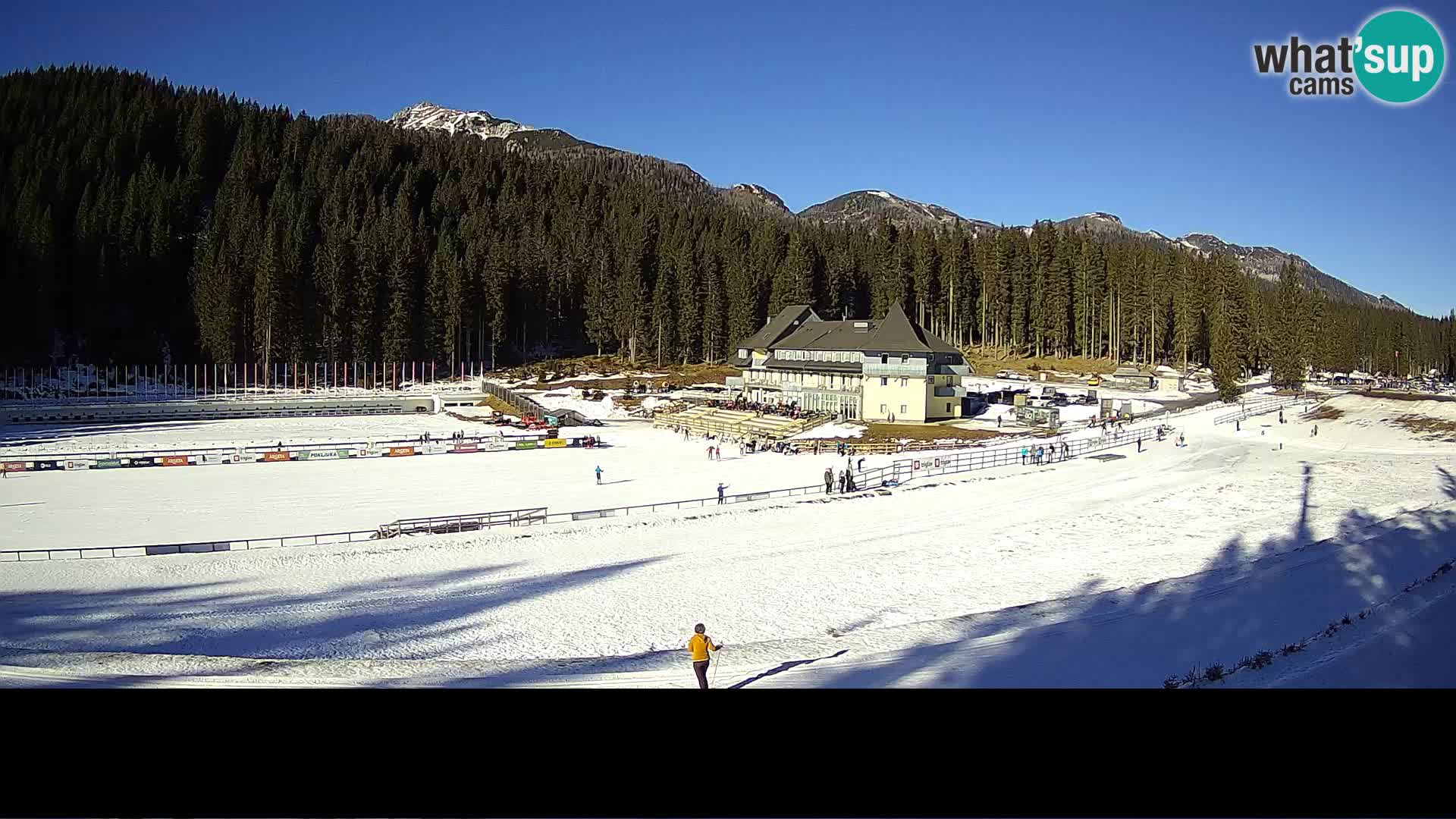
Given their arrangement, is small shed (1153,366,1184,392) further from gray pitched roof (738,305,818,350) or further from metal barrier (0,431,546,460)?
metal barrier (0,431,546,460)

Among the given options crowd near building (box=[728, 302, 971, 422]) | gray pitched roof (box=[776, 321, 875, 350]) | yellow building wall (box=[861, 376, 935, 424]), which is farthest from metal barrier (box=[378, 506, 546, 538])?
gray pitched roof (box=[776, 321, 875, 350])

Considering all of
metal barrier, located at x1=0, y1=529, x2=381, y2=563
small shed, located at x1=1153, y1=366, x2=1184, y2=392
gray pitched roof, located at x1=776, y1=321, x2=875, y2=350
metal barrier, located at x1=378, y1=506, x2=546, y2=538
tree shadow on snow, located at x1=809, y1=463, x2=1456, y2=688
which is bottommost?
metal barrier, located at x1=0, y1=529, x2=381, y2=563

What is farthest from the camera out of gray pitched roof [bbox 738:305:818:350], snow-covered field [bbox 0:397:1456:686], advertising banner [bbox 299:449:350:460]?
gray pitched roof [bbox 738:305:818:350]

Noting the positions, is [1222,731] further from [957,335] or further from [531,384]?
[957,335]

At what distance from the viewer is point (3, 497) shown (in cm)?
2341

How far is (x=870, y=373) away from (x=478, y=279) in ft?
137

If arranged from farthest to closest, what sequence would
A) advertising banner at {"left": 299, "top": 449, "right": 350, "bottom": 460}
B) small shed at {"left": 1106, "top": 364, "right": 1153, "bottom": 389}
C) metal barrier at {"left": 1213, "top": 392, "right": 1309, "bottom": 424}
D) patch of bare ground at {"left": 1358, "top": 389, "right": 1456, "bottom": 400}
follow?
small shed at {"left": 1106, "top": 364, "right": 1153, "bottom": 389} → metal barrier at {"left": 1213, "top": 392, "right": 1309, "bottom": 424} → patch of bare ground at {"left": 1358, "top": 389, "right": 1456, "bottom": 400} → advertising banner at {"left": 299, "top": 449, "right": 350, "bottom": 460}

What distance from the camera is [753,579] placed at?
1491 cm

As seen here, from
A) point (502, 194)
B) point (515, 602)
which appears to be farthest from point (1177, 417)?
point (502, 194)

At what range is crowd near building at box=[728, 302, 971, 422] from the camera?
3997 centimetres

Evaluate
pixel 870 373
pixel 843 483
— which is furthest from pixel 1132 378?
pixel 843 483

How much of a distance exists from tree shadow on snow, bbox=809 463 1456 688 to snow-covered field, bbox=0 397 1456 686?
0.06m

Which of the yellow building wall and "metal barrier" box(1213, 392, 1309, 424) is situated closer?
"metal barrier" box(1213, 392, 1309, 424)

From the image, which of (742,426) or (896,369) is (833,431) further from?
(896,369)
